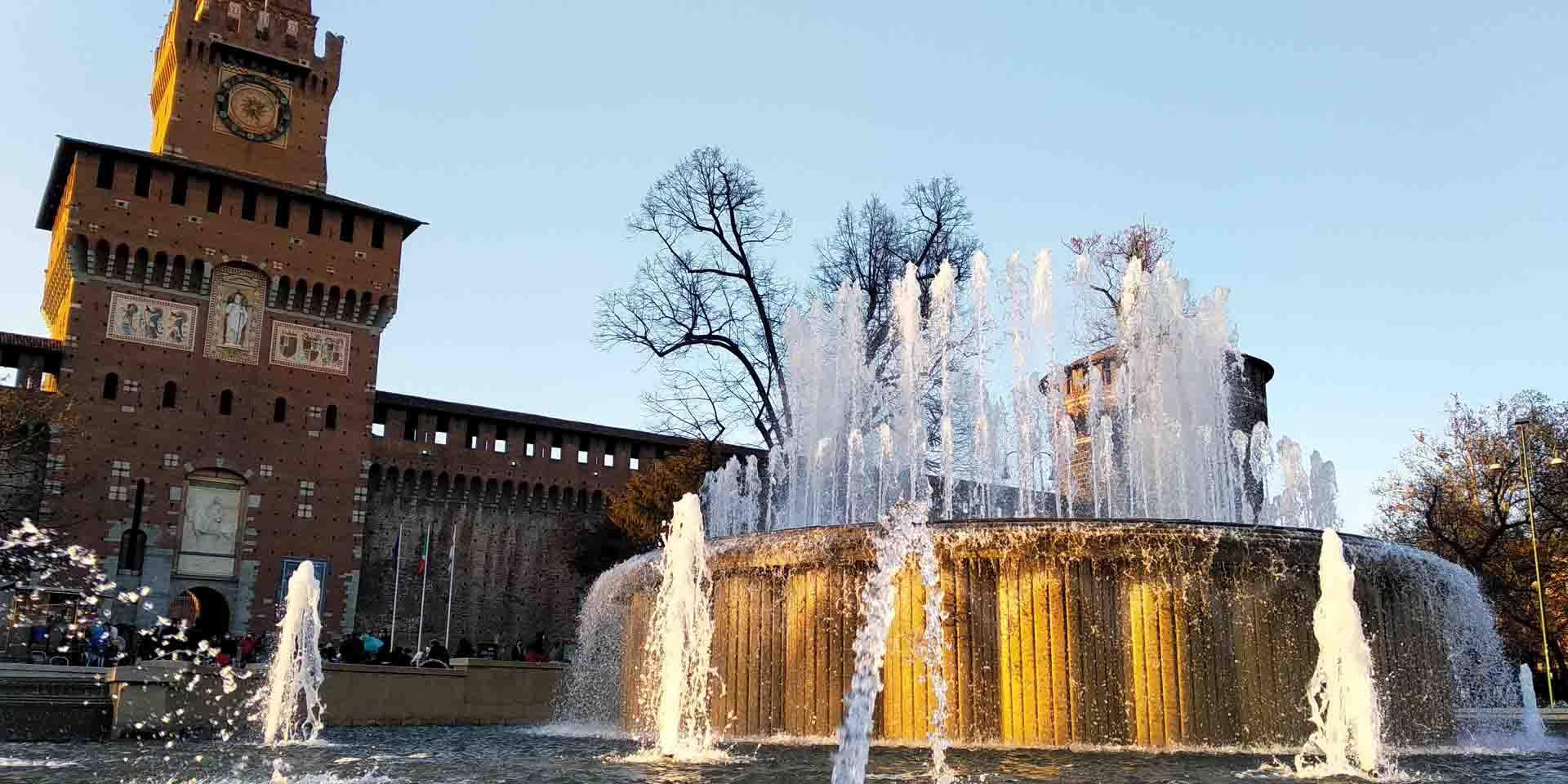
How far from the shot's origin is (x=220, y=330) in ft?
97.8

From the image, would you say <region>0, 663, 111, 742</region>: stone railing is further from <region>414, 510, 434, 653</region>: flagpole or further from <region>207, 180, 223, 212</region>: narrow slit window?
<region>207, 180, 223, 212</region>: narrow slit window

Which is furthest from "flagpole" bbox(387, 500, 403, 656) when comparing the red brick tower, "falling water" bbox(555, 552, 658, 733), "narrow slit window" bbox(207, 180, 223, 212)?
"falling water" bbox(555, 552, 658, 733)

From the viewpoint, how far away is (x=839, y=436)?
65.0 ft

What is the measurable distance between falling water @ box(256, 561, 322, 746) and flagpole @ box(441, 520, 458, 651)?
1751 cm

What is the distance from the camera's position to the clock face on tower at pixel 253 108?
1276 inches

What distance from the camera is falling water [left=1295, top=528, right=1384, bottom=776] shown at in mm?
7609

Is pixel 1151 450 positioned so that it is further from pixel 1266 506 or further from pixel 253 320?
pixel 253 320

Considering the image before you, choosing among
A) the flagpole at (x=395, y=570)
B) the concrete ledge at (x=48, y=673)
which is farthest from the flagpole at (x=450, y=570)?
the concrete ledge at (x=48, y=673)

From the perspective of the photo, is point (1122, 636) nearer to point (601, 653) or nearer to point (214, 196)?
point (601, 653)

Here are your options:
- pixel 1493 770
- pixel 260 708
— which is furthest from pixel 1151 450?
pixel 260 708

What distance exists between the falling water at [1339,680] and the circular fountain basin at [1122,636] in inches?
8.1

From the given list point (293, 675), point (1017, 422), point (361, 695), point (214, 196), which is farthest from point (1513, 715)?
point (214, 196)

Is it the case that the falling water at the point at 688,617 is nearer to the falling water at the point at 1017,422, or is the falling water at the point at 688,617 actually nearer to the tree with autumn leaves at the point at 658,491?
the falling water at the point at 1017,422

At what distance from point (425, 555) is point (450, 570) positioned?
12.3ft
